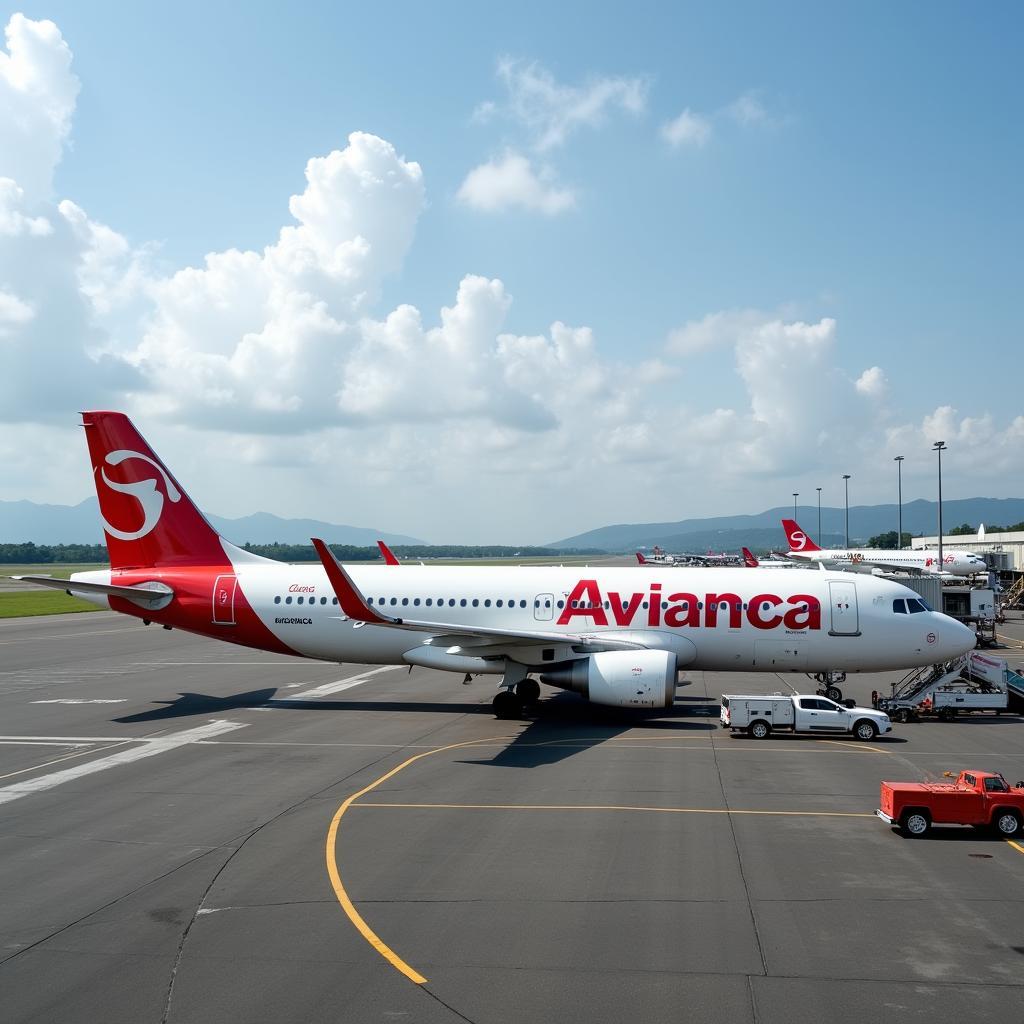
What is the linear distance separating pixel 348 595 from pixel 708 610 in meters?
12.1

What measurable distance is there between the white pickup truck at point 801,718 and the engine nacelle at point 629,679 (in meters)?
2.09

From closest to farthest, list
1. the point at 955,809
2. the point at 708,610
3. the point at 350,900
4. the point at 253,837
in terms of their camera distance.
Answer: the point at 350,900 → the point at 253,837 → the point at 955,809 → the point at 708,610

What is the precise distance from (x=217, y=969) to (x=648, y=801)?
1008cm

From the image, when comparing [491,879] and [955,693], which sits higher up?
[955,693]

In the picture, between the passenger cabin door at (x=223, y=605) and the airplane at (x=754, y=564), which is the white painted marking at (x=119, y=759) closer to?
the passenger cabin door at (x=223, y=605)

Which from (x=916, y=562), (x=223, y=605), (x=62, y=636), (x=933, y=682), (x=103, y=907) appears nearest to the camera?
(x=103, y=907)

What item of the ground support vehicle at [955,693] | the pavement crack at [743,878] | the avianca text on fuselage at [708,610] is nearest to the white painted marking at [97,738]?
the avianca text on fuselage at [708,610]

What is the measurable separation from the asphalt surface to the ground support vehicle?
2804 millimetres

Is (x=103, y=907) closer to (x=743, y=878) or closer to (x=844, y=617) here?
(x=743, y=878)

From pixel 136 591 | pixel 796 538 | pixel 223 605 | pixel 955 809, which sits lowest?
pixel 955 809

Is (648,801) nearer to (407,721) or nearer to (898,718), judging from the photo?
(407,721)

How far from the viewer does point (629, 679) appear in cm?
2642

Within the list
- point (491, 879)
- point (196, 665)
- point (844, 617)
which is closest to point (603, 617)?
point (844, 617)

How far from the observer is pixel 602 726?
27109mm
